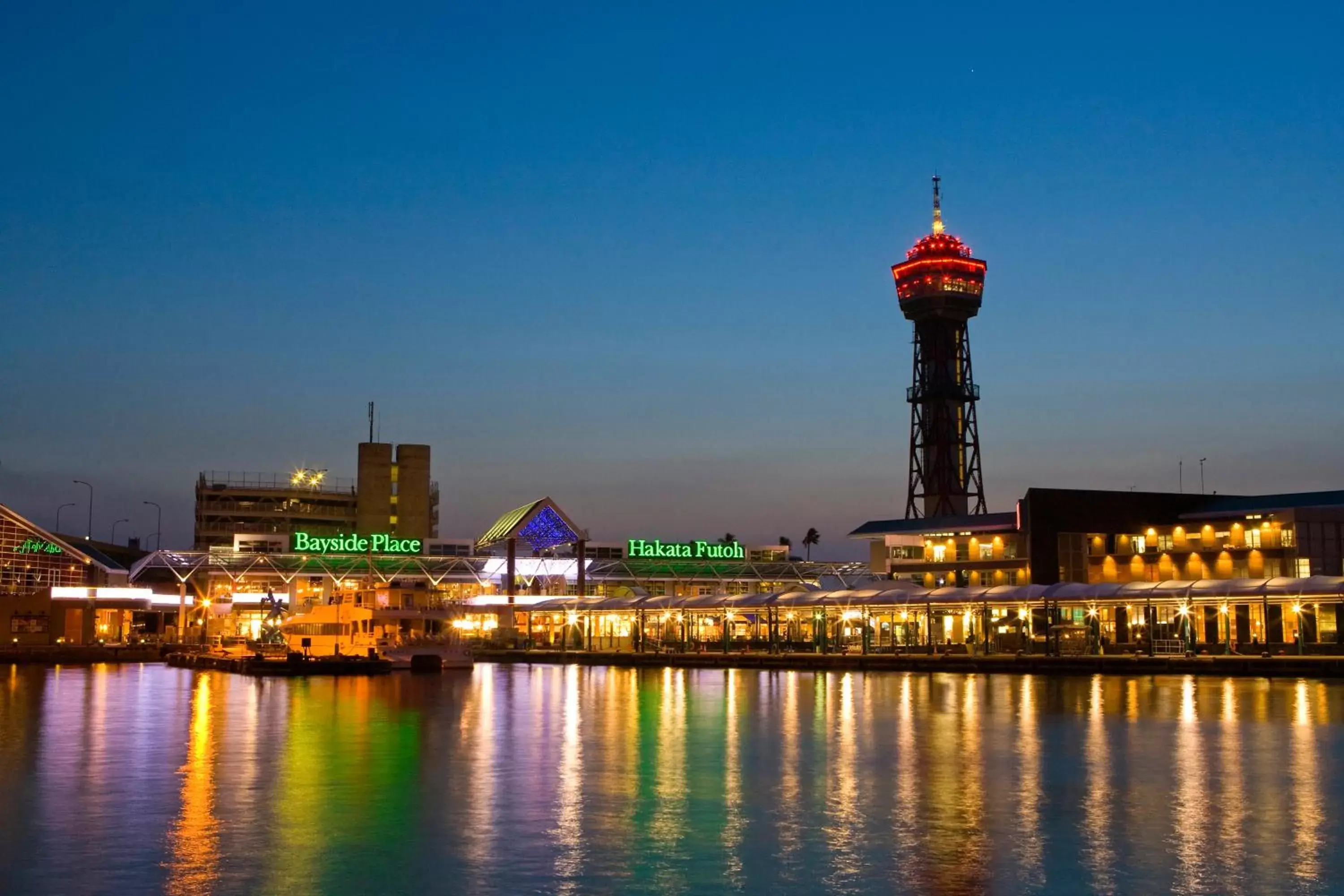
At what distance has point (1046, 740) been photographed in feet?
153

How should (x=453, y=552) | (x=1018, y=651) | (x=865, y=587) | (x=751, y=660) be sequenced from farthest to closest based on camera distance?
(x=453, y=552), (x=865, y=587), (x=751, y=660), (x=1018, y=651)

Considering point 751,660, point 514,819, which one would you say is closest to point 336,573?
point 751,660

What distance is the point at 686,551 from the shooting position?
153m

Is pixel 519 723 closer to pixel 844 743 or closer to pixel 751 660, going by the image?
pixel 844 743

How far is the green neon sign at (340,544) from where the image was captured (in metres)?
138

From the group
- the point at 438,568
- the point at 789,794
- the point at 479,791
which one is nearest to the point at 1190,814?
the point at 789,794

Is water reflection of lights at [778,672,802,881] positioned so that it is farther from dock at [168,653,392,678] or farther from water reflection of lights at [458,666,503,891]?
dock at [168,653,392,678]

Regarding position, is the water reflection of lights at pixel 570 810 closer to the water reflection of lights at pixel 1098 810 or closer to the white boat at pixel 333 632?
the water reflection of lights at pixel 1098 810

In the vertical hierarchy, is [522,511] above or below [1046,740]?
Result: above

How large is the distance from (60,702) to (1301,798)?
2311 inches

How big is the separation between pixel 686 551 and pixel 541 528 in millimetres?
16382

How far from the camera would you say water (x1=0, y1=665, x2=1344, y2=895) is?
24719mm

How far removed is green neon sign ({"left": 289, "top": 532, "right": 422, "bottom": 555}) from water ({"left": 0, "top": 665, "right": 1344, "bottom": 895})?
73734 mm

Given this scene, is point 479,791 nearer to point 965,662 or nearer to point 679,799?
point 679,799
